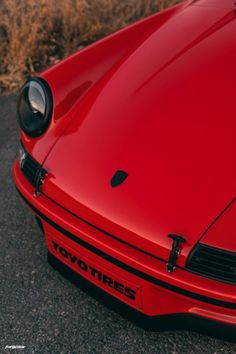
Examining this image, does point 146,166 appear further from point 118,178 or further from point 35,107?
point 35,107

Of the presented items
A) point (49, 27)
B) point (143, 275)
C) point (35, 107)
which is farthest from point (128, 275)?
point (49, 27)

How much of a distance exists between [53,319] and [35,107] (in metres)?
1.00

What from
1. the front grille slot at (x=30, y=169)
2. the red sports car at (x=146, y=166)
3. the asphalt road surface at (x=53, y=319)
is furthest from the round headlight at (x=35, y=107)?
the asphalt road surface at (x=53, y=319)

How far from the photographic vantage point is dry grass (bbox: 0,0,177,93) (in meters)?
4.64

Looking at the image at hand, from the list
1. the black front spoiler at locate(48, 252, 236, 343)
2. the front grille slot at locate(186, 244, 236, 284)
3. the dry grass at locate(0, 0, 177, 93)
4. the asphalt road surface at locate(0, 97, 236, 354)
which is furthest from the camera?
the dry grass at locate(0, 0, 177, 93)

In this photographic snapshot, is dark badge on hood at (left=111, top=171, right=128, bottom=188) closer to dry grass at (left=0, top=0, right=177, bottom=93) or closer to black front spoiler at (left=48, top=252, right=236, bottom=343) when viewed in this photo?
black front spoiler at (left=48, top=252, right=236, bottom=343)

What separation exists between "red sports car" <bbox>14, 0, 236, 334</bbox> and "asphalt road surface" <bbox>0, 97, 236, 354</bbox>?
214 millimetres

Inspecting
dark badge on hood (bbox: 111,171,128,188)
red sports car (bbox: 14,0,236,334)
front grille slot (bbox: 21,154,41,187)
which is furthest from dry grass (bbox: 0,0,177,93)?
dark badge on hood (bbox: 111,171,128,188)

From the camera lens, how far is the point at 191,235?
6.07 feet

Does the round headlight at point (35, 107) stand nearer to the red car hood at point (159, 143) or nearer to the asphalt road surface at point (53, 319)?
the red car hood at point (159, 143)

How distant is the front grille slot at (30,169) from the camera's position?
2.29m

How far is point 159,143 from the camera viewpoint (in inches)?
83.9

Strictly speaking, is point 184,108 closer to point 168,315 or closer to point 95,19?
point 168,315

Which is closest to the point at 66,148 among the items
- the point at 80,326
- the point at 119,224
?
the point at 119,224
